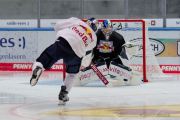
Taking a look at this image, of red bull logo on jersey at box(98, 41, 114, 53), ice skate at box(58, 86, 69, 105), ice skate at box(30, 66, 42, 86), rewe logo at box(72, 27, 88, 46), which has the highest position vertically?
rewe logo at box(72, 27, 88, 46)

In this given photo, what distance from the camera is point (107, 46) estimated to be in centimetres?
838

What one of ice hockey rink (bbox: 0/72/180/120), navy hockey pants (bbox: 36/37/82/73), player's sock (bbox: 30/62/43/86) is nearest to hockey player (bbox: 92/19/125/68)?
ice hockey rink (bbox: 0/72/180/120)

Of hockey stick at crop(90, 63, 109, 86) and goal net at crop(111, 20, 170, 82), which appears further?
goal net at crop(111, 20, 170, 82)

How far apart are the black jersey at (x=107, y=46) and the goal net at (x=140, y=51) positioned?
0.39 meters

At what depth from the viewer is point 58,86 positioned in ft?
26.3

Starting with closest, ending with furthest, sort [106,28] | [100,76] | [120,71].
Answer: [100,76]
[120,71]
[106,28]

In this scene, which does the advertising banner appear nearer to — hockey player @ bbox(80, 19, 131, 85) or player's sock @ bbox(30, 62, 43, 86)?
hockey player @ bbox(80, 19, 131, 85)

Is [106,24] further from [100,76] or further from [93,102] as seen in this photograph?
[93,102]

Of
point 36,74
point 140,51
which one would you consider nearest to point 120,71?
point 140,51

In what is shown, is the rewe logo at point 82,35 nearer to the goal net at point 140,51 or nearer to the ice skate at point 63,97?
the ice skate at point 63,97

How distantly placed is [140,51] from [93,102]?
3126 mm

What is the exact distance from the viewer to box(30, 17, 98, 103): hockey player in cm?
585

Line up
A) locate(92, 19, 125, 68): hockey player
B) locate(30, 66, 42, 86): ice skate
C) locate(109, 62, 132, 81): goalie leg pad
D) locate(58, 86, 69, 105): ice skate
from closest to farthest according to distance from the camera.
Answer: locate(30, 66, 42, 86): ice skate
locate(58, 86, 69, 105): ice skate
locate(109, 62, 132, 81): goalie leg pad
locate(92, 19, 125, 68): hockey player

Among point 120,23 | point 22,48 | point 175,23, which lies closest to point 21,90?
point 120,23
